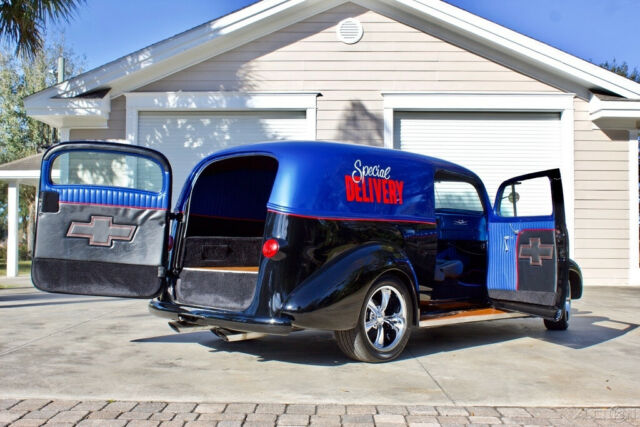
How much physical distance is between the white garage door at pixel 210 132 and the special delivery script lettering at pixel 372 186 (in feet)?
20.8

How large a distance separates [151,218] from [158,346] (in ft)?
4.32

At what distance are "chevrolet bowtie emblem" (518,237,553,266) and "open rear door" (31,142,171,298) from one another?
3.09 meters

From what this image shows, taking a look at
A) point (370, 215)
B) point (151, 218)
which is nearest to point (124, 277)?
point (151, 218)

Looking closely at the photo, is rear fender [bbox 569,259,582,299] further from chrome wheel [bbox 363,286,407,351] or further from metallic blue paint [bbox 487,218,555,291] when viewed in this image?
chrome wheel [bbox 363,286,407,351]

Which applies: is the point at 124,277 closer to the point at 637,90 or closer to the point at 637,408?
the point at 637,408

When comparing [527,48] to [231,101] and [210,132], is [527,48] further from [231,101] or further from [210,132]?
[210,132]

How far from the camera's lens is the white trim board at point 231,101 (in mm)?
11180

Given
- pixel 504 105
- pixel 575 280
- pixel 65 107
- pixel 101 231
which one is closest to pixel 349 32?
pixel 504 105

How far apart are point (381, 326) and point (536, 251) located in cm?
161

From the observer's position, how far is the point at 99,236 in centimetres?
476

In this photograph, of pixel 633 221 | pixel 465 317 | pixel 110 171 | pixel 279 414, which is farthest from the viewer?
pixel 110 171

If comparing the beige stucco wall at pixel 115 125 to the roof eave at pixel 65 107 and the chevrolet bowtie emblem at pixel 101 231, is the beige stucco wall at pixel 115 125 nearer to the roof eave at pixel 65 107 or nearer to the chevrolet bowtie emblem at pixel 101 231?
the roof eave at pixel 65 107

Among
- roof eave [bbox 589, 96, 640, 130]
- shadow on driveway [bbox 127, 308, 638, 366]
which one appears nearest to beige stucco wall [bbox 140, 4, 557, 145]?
roof eave [bbox 589, 96, 640, 130]

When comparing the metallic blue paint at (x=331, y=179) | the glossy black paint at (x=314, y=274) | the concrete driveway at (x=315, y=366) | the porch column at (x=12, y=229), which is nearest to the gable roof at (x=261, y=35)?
the porch column at (x=12, y=229)
